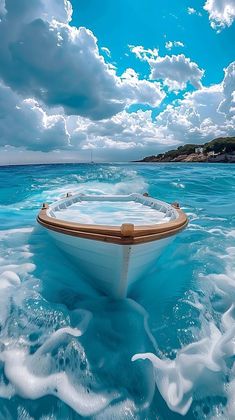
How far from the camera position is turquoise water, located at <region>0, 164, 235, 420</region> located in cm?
279

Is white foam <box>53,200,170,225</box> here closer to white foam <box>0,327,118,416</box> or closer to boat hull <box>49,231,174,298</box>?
boat hull <box>49,231,174,298</box>

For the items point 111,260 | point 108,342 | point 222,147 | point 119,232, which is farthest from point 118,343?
point 222,147

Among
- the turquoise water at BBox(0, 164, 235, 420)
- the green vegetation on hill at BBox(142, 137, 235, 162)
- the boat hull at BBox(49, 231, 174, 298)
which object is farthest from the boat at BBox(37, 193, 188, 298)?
the green vegetation on hill at BBox(142, 137, 235, 162)

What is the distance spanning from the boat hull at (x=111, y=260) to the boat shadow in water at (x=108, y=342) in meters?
0.42

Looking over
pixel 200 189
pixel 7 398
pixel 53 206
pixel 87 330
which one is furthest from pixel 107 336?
pixel 200 189

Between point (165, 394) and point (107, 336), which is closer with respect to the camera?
point (165, 394)

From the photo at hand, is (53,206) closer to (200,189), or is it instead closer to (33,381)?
(33,381)

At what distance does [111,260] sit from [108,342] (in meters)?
1.24

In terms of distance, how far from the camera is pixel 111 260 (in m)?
3.55

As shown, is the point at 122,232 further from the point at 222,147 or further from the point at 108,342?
the point at 222,147

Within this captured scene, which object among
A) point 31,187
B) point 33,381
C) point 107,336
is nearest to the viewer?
point 33,381

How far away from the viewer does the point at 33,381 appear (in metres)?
2.97

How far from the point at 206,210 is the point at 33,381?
34.5 feet

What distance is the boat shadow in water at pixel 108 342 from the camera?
285 centimetres
